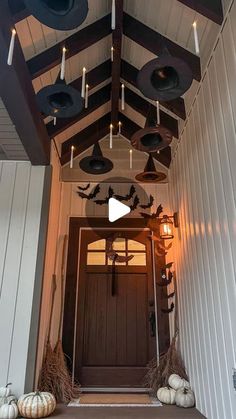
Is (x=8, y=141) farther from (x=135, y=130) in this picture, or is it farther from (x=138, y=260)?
(x=138, y=260)

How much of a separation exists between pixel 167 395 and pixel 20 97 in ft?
10.2

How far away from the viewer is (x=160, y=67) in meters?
1.93

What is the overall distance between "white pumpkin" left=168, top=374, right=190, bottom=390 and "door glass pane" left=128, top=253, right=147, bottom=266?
1498 mm

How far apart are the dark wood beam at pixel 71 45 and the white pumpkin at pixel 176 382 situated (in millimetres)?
3293

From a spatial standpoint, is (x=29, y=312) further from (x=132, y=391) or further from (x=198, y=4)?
(x=198, y=4)

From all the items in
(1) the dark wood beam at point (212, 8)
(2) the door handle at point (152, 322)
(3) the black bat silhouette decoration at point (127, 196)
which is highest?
(1) the dark wood beam at point (212, 8)

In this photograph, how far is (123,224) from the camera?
178 inches

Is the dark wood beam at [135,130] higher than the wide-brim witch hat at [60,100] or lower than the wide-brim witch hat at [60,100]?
higher

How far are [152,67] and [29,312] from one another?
255 centimetres

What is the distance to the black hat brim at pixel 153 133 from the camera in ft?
8.74

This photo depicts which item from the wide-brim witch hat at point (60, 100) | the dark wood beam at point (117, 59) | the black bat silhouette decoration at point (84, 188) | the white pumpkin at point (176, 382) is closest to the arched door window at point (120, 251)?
the black bat silhouette decoration at point (84, 188)

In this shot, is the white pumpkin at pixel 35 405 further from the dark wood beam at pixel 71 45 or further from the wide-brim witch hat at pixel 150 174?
the dark wood beam at pixel 71 45

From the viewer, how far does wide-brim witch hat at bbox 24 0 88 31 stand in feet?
5.07

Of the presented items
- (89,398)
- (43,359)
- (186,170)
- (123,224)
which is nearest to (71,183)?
(123,224)
